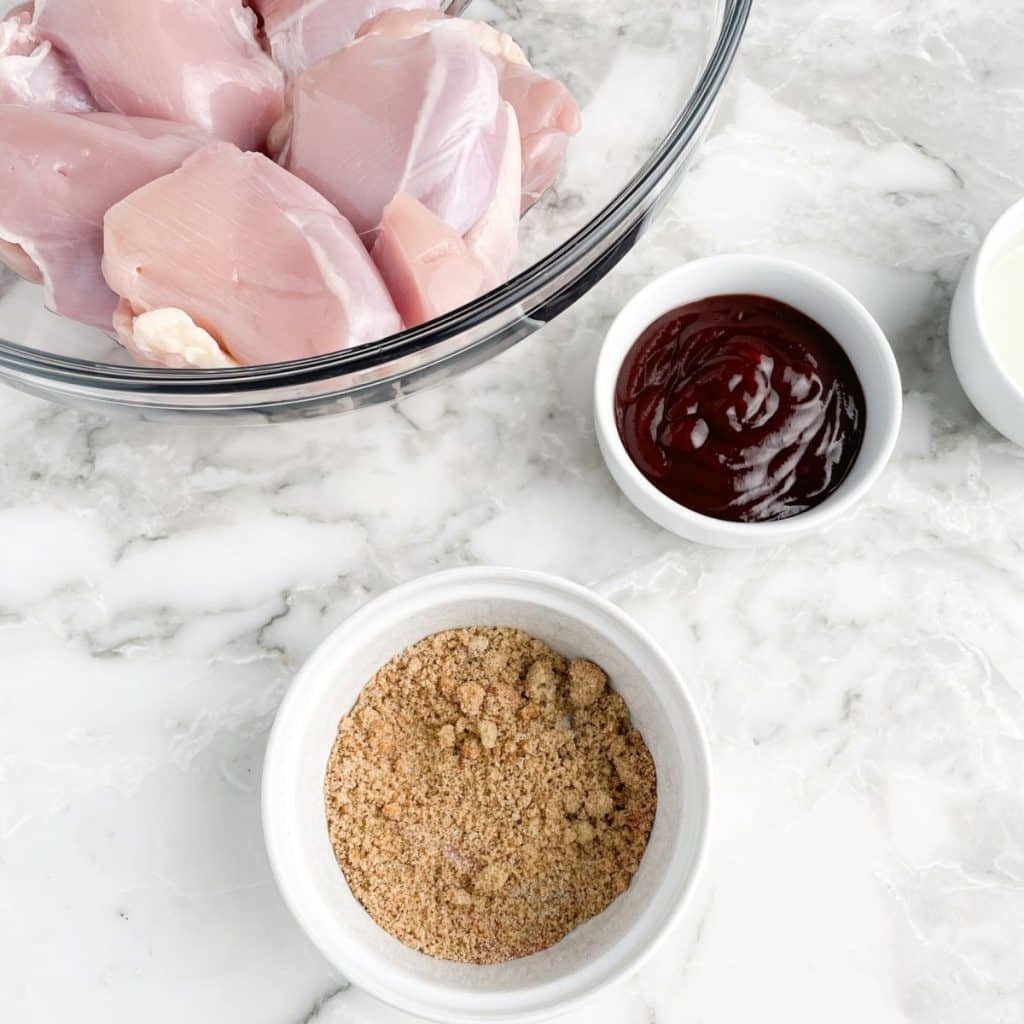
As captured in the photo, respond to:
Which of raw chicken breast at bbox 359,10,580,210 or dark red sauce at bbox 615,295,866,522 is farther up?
raw chicken breast at bbox 359,10,580,210

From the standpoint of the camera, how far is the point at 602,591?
1075 mm

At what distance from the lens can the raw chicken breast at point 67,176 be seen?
0.88 meters

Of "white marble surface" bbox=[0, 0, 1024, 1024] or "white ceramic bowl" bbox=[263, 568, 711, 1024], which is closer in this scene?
"white ceramic bowl" bbox=[263, 568, 711, 1024]

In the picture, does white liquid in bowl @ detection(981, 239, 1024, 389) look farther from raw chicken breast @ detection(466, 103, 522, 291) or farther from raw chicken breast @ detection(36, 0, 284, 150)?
raw chicken breast @ detection(36, 0, 284, 150)

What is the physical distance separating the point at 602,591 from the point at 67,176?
63 cm

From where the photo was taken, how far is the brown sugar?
3.17ft

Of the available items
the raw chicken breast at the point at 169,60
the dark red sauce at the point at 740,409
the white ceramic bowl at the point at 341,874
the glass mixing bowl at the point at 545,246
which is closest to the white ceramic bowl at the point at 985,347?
the dark red sauce at the point at 740,409

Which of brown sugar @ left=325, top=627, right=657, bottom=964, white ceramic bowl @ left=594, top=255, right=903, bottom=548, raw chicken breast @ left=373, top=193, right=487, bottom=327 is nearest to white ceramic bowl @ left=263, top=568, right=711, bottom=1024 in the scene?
brown sugar @ left=325, top=627, right=657, bottom=964

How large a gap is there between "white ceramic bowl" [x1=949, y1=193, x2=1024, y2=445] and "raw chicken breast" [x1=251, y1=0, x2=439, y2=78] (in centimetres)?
61

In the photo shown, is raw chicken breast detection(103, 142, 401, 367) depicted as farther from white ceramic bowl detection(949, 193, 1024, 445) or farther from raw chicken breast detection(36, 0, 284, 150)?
white ceramic bowl detection(949, 193, 1024, 445)

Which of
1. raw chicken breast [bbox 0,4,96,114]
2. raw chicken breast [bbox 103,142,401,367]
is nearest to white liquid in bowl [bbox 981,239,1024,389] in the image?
raw chicken breast [bbox 103,142,401,367]

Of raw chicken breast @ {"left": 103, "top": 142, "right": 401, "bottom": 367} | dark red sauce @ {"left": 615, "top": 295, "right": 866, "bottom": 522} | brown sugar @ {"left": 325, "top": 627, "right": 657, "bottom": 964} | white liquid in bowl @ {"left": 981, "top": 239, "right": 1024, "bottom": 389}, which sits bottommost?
brown sugar @ {"left": 325, "top": 627, "right": 657, "bottom": 964}

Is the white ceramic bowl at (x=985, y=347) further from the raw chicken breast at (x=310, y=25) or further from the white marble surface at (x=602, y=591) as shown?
the raw chicken breast at (x=310, y=25)

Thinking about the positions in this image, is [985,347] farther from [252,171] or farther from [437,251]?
[252,171]
